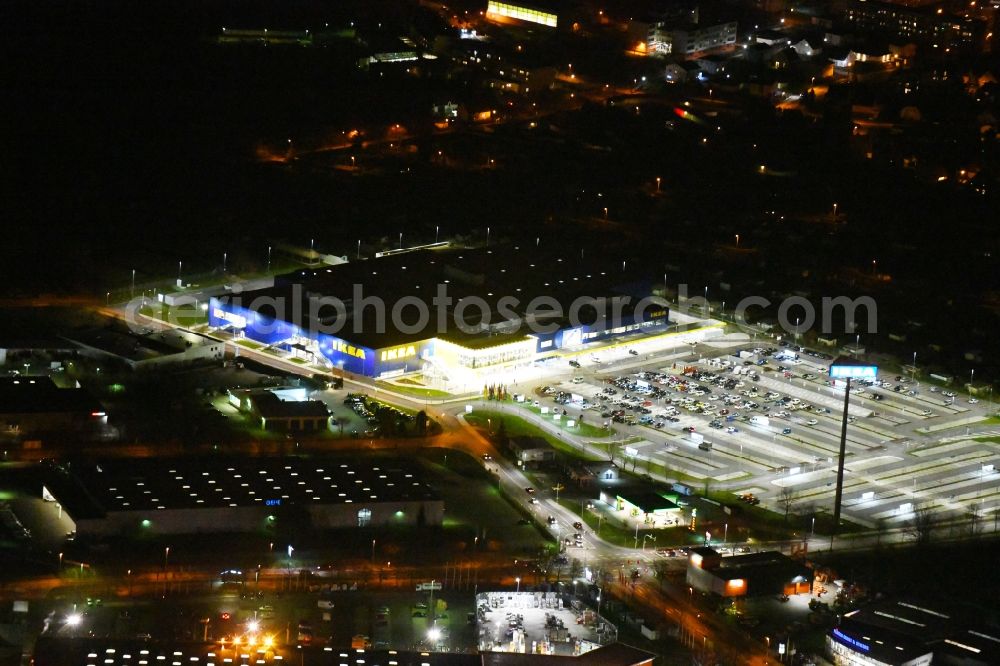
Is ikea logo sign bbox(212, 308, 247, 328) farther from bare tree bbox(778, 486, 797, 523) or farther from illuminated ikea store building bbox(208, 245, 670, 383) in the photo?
bare tree bbox(778, 486, 797, 523)

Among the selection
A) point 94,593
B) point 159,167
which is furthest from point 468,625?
point 159,167

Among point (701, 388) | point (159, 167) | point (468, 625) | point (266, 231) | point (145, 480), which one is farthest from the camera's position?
point (159, 167)

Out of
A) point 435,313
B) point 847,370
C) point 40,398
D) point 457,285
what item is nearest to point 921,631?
point 847,370

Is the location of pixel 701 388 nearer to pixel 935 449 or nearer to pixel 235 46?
pixel 935 449

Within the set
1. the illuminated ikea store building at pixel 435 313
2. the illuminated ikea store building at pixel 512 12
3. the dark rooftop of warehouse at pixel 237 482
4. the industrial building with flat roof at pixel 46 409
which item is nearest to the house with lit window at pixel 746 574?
the dark rooftop of warehouse at pixel 237 482

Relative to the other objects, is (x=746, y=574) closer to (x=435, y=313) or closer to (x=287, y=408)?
(x=287, y=408)

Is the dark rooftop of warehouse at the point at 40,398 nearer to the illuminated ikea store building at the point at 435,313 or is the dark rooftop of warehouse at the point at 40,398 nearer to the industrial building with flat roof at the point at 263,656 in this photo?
the illuminated ikea store building at the point at 435,313
